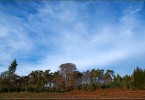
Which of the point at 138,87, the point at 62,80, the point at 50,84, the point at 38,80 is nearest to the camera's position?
the point at 138,87

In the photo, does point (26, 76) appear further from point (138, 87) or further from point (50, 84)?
point (138, 87)

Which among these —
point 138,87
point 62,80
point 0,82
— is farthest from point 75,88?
point 0,82

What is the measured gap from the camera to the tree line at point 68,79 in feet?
205

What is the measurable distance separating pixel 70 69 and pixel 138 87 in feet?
65.3

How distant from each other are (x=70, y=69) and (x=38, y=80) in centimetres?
1147

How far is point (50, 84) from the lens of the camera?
247ft

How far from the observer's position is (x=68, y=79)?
219 feet

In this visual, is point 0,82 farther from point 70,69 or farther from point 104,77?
point 104,77

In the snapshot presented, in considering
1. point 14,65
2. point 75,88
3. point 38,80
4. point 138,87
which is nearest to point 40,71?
point 38,80

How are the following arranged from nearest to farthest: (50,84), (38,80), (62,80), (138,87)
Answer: (138,87) → (62,80) → (38,80) → (50,84)

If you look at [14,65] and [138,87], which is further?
[14,65]

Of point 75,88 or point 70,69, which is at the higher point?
point 70,69

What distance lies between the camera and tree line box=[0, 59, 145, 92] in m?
62.4

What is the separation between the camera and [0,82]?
217 ft
